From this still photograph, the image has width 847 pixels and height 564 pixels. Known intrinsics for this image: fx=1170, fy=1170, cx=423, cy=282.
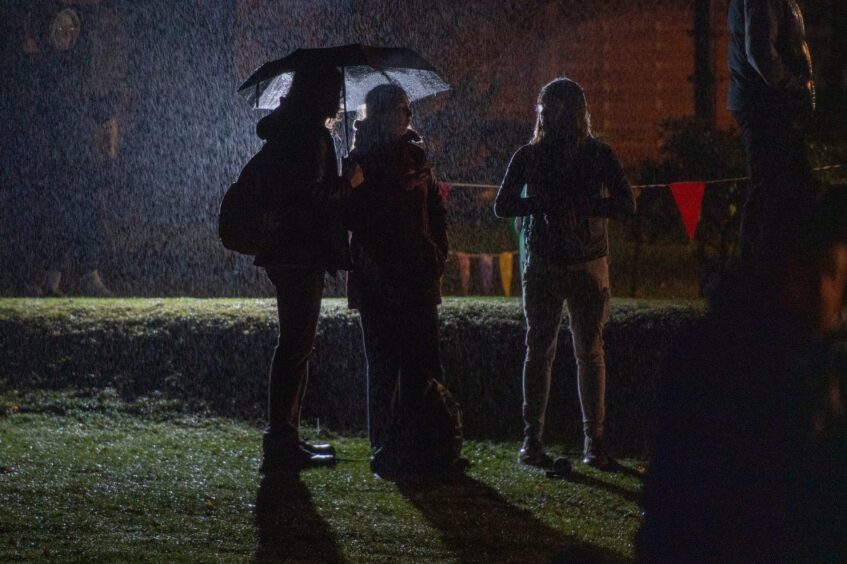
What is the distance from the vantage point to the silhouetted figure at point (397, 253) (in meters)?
5.64

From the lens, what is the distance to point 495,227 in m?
15.8

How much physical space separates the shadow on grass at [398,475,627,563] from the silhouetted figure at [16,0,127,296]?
43.7 ft

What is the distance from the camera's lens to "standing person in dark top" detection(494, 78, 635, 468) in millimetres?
5902

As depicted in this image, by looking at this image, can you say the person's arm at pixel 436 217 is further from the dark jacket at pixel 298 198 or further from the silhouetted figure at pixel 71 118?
the silhouetted figure at pixel 71 118

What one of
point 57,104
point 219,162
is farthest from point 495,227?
point 57,104

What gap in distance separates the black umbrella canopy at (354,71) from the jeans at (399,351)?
126 cm

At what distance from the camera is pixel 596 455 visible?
611cm

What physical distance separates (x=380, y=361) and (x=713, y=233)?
7842mm

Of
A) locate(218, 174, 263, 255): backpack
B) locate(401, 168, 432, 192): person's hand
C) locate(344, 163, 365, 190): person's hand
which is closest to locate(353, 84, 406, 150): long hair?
locate(344, 163, 365, 190): person's hand

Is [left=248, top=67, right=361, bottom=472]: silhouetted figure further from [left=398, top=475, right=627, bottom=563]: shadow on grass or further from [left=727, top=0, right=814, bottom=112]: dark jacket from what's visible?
[left=727, top=0, right=814, bottom=112]: dark jacket

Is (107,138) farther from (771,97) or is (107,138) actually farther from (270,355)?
(771,97)

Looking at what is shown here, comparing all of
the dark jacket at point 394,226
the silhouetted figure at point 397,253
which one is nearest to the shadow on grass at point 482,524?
the silhouetted figure at point 397,253

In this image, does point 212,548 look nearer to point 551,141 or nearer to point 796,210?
point 551,141

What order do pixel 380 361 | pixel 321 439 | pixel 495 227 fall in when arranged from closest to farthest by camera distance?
pixel 380 361 < pixel 321 439 < pixel 495 227
